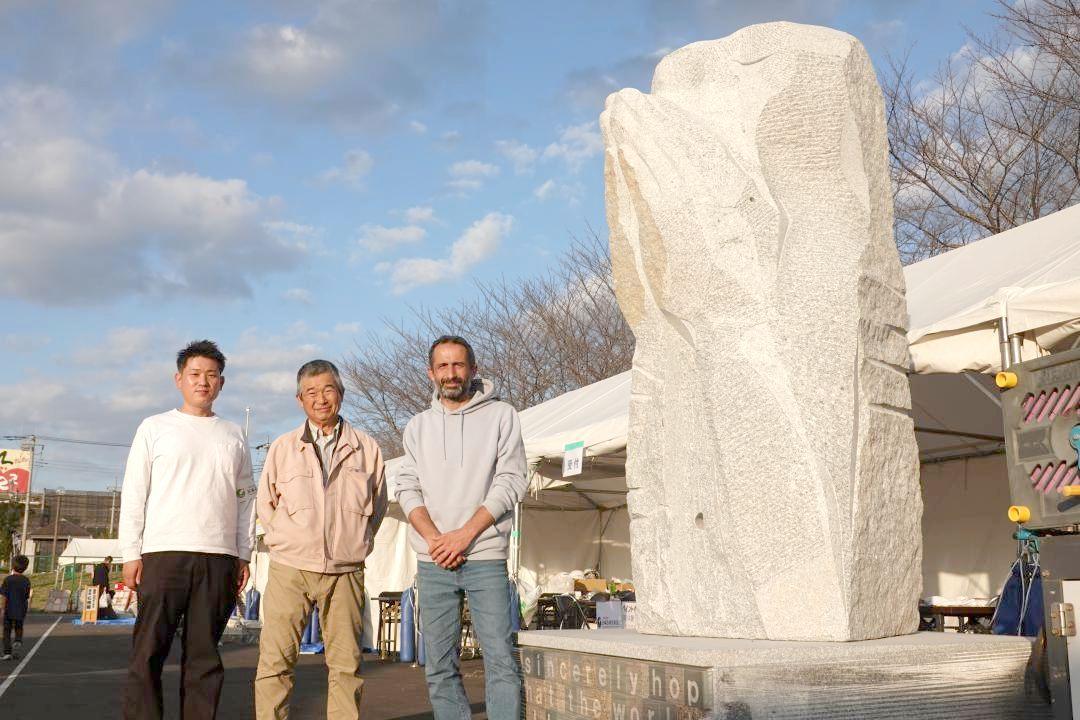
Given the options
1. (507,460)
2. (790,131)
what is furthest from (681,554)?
(790,131)

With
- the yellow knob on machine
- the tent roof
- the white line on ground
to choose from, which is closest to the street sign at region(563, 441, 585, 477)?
the tent roof

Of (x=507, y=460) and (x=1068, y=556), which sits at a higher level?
(x=507, y=460)

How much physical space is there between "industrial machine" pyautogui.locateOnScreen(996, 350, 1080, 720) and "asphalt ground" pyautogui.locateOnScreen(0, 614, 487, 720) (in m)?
3.85

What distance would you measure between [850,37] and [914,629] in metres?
2.18

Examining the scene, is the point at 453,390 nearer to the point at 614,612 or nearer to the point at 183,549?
the point at 183,549

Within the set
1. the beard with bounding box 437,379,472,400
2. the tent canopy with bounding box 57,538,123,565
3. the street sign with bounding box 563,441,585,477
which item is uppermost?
the street sign with bounding box 563,441,585,477

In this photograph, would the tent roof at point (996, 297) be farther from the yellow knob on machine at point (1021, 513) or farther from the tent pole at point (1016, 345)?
the yellow knob on machine at point (1021, 513)

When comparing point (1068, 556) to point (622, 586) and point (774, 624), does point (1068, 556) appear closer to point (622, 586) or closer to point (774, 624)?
point (774, 624)

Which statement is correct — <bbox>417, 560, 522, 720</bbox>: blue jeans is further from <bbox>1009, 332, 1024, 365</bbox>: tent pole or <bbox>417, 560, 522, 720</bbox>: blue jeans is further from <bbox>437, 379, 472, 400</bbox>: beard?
<bbox>1009, 332, 1024, 365</bbox>: tent pole

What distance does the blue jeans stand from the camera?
3.55 metres

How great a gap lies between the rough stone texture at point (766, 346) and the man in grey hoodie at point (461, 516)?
53cm

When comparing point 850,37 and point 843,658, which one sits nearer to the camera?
point 843,658

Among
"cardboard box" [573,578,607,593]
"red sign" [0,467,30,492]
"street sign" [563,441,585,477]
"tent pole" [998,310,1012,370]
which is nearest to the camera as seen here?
"tent pole" [998,310,1012,370]

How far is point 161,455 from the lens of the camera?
3994 mm
